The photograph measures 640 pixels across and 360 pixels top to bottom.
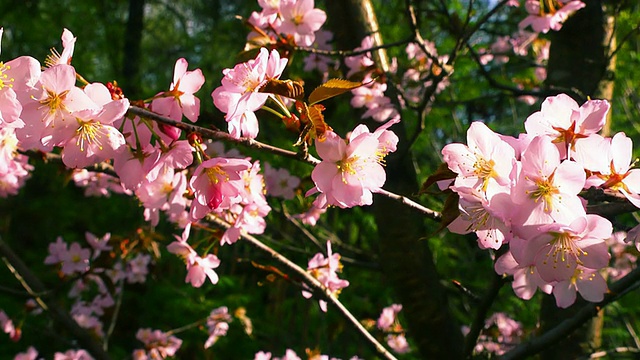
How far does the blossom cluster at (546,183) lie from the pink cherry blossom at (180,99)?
20.7 inches

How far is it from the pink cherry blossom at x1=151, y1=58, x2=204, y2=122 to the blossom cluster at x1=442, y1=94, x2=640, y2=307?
53 centimetres

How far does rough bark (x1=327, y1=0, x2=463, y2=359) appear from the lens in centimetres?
207

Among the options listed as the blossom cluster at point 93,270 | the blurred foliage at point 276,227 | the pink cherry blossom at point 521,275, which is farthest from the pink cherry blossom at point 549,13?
the blossom cluster at point 93,270

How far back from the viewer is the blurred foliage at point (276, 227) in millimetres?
3547

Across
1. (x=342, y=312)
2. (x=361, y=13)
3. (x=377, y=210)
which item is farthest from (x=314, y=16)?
(x=342, y=312)

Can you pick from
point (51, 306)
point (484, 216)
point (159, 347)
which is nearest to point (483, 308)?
point (484, 216)

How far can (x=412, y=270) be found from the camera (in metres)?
2.13

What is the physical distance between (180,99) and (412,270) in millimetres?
1251

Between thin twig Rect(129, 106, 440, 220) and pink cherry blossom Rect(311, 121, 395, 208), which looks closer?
thin twig Rect(129, 106, 440, 220)

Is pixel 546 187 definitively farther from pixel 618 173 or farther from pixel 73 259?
pixel 73 259

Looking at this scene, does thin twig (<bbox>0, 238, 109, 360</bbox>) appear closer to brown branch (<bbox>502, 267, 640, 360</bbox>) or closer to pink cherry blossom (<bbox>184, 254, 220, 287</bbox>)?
pink cherry blossom (<bbox>184, 254, 220, 287</bbox>)

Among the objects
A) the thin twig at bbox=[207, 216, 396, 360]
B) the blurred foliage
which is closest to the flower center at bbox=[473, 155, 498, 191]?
the thin twig at bbox=[207, 216, 396, 360]

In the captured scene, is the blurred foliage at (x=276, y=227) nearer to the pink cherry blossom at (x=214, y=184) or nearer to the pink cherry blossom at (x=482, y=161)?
the pink cherry blossom at (x=214, y=184)

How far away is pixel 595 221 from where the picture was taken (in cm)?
86
